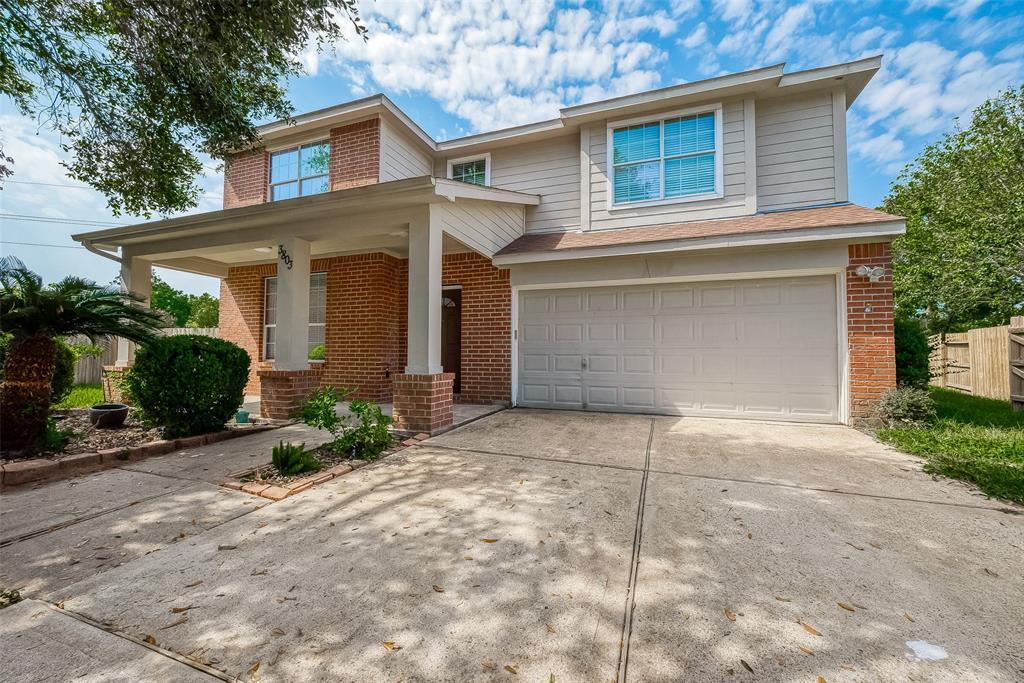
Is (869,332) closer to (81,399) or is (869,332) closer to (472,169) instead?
(472,169)

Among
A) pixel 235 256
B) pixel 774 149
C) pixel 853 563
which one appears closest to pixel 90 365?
pixel 235 256

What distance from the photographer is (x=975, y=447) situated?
450 cm

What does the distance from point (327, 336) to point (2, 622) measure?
24.0ft

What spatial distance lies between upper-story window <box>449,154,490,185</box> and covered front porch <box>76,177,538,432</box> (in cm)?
134

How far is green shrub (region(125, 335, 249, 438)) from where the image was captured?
482 cm

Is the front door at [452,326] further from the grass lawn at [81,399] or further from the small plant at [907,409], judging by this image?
the small plant at [907,409]

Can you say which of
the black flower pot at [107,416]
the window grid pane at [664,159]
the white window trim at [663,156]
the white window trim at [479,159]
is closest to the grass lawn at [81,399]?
the black flower pot at [107,416]

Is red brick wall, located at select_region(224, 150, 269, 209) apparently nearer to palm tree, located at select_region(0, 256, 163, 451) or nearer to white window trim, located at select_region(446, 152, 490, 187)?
white window trim, located at select_region(446, 152, 490, 187)

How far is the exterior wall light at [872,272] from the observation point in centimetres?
581

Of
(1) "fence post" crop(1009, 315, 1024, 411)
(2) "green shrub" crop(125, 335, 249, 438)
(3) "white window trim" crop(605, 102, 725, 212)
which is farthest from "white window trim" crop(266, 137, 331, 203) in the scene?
(1) "fence post" crop(1009, 315, 1024, 411)

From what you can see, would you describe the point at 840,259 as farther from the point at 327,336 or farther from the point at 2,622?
the point at 327,336

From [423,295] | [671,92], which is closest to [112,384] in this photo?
[423,295]

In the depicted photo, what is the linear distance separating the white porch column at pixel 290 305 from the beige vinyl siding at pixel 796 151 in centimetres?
776

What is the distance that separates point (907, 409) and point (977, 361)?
21.6 feet
